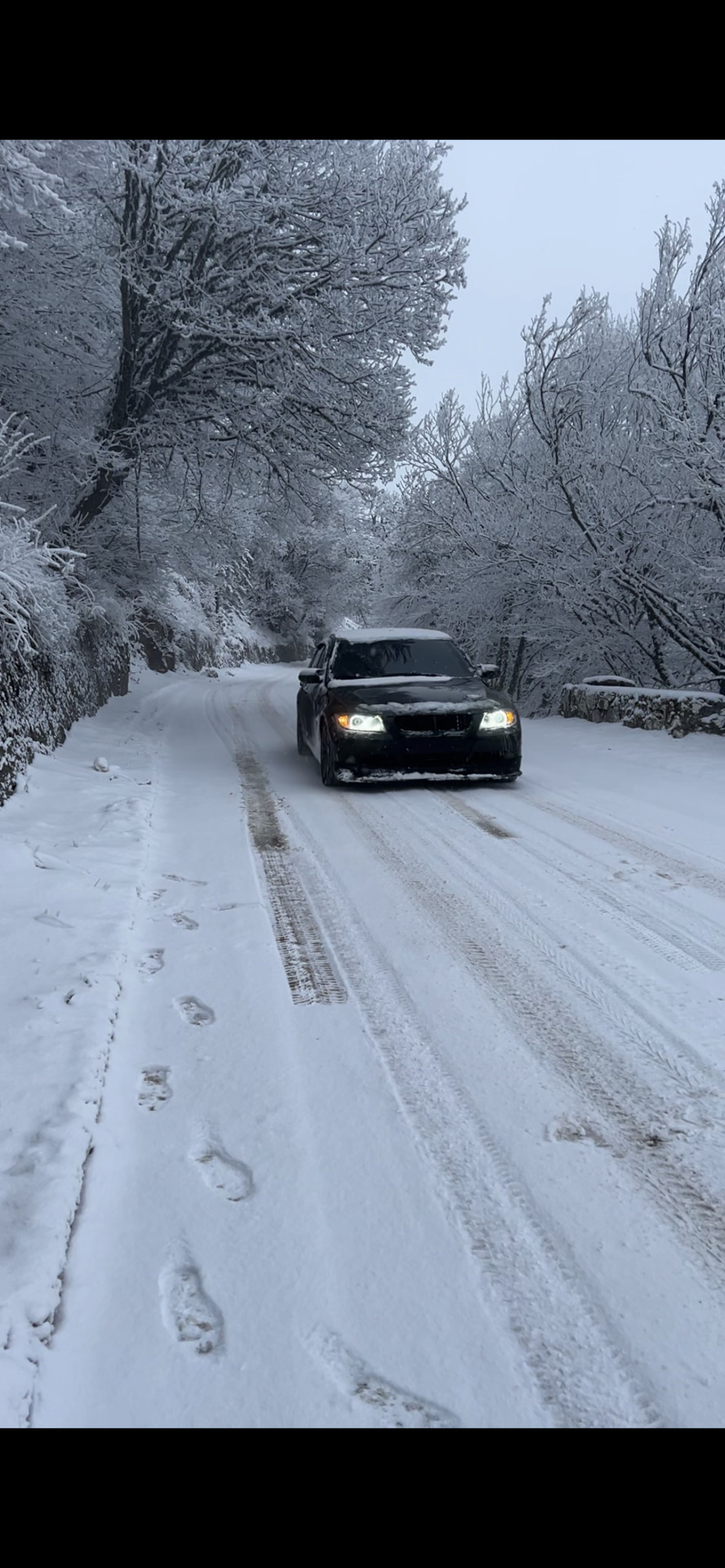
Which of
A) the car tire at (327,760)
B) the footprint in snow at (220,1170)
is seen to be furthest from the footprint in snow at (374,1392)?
the car tire at (327,760)

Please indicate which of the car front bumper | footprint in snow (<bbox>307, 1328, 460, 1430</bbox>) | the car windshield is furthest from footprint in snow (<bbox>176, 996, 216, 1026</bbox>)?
the car windshield

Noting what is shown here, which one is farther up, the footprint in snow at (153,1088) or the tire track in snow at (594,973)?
the tire track in snow at (594,973)

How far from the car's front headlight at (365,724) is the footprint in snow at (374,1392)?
6437 mm

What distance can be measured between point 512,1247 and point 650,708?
10627 mm

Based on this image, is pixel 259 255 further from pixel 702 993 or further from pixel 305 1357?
pixel 305 1357

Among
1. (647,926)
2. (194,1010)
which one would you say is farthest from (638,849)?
(194,1010)

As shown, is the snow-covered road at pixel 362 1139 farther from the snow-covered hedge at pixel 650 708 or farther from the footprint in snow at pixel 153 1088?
the snow-covered hedge at pixel 650 708

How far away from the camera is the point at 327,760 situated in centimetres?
852

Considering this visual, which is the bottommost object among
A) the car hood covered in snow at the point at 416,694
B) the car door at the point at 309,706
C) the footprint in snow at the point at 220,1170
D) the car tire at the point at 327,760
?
the footprint in snow at the point at 220,1170

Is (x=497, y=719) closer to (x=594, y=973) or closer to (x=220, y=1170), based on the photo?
(x=594, y=973)

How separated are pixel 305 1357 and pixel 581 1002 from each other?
2050 millimetres

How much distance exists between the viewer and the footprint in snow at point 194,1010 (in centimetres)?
354
